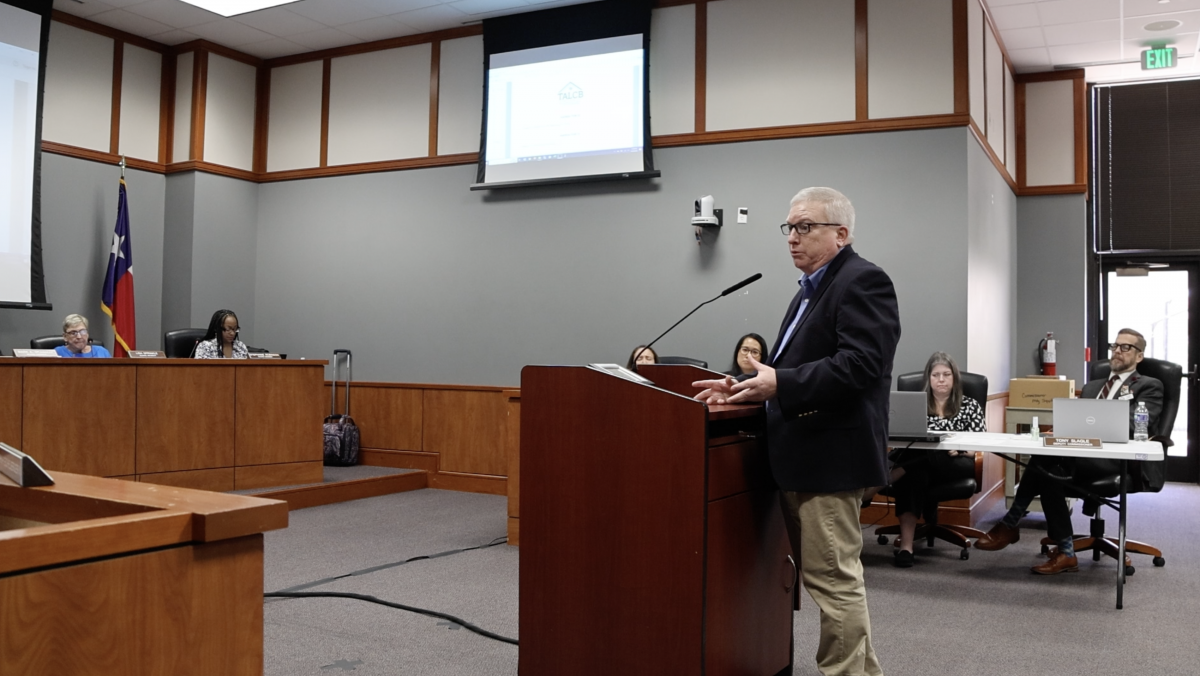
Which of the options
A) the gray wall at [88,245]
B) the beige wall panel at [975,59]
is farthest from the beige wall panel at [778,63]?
the gray wall at [88,245]

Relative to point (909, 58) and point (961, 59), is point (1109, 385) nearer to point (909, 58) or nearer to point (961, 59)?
point (961, 59)

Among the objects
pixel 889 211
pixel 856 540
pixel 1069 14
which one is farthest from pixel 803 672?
pixel 1069 14

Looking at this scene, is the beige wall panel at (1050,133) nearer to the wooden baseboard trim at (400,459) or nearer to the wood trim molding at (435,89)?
the wood trim molding at (435,89)

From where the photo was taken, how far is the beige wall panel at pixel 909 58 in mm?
5648

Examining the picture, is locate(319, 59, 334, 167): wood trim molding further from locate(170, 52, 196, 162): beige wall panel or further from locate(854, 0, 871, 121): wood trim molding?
locate(854, 0, 871, 121): wood trim molding

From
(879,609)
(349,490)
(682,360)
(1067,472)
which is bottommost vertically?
(879,609)

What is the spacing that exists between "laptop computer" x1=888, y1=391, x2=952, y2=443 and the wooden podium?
1799mm

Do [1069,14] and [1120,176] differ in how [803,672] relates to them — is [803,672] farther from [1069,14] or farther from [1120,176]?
[1120,176]

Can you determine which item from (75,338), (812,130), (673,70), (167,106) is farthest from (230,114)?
(812,130)

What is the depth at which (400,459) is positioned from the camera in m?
7.35

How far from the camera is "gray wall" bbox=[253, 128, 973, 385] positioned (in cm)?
568

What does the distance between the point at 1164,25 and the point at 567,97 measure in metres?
4.18

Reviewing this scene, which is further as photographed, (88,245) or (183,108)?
(183,108)

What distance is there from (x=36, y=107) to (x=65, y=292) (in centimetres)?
132
